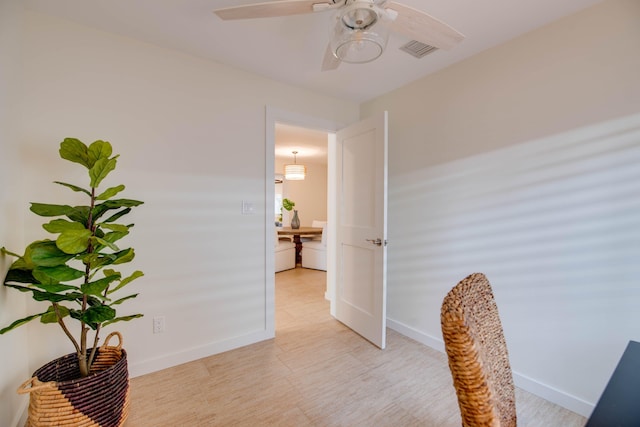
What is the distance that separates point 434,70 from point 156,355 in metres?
3.24

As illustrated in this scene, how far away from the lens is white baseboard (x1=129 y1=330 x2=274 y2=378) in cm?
195

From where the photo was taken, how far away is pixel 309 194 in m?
7.41

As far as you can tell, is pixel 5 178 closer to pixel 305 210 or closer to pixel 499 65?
pixel 499 65

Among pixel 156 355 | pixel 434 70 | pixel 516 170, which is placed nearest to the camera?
pixel 516 170

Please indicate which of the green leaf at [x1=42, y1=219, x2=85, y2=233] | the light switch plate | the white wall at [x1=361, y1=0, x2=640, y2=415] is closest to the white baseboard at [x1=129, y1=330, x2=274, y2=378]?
the light switch plate

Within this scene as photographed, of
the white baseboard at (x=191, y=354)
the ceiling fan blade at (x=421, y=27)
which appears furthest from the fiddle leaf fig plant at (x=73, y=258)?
the ceiling fan blade at (x=421, y=27)

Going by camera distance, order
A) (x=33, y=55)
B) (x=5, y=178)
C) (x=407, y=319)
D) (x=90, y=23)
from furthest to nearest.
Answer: (x=407, y=319) < (x=90, y=23) < (x=33, y=55) < (x=5, y=178)

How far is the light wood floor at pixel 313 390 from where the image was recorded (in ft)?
5.16

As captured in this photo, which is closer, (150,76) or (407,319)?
(150,76)

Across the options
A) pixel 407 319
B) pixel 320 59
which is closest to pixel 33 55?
pixel 320 59

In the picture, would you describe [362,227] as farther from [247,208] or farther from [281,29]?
[281,29]

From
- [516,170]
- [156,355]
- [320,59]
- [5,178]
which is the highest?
[320,59]

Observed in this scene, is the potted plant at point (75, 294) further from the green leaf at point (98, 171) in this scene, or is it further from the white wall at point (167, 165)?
the white wall at point (167, 165)

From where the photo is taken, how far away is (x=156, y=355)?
2.01m
